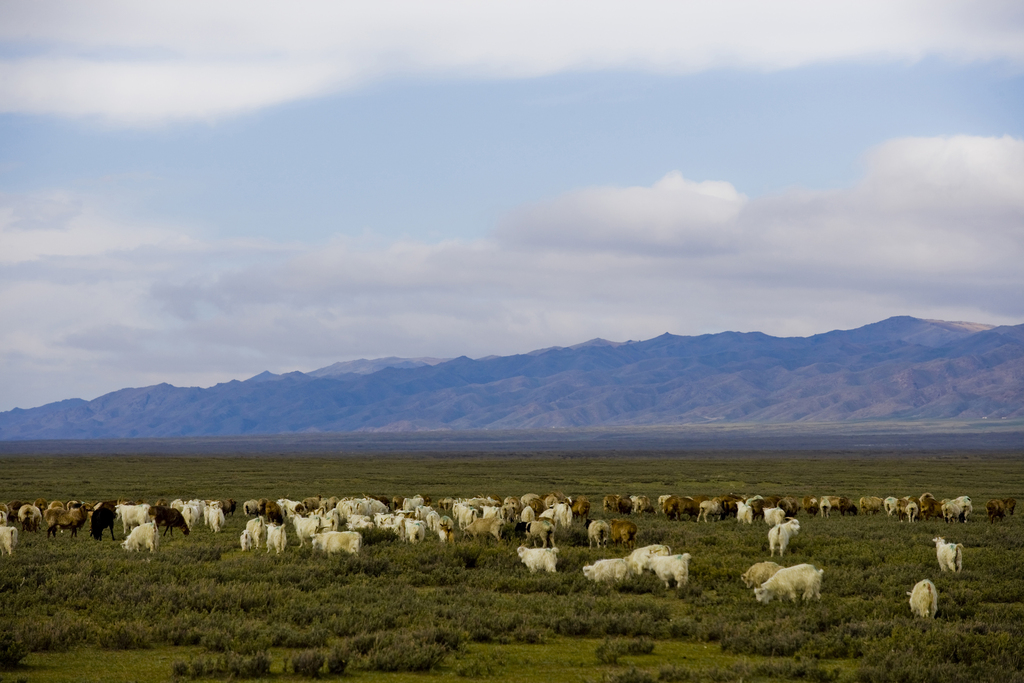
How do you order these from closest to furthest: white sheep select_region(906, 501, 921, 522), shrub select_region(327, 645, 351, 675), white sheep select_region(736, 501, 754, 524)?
shrub select_region(327, 645, 351, 675) → white sheep select_region(736, 501, 754, 524) → white sheep select_region(906, 501, 921, 522)

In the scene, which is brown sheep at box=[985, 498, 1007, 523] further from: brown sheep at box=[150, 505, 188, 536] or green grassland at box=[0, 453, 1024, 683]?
brown sheep at box=[150, 505, 188, 536]

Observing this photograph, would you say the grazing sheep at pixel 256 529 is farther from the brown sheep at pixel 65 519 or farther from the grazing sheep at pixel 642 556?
the grazing sheep at pixel 642 556

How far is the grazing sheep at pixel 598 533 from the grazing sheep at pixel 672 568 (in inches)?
164

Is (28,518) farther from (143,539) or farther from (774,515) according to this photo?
(774,515)

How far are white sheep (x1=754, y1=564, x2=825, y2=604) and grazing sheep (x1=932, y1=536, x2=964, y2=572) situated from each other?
4275 millimetres

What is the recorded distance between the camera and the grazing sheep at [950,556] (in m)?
18.8

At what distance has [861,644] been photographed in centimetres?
1377

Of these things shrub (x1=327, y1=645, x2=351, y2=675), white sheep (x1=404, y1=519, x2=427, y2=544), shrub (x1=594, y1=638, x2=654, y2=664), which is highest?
white sheep (x1=404, y1=519, x2=427, y2=544)

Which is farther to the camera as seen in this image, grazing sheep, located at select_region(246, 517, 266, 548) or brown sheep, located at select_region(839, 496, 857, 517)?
brown sheep, located at select_region(839, 496, 857, 517)

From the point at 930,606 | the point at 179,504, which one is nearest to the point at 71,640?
the point at 930,606

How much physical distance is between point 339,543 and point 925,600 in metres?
13.0

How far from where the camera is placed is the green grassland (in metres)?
12.6

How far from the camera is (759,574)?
17547 mm

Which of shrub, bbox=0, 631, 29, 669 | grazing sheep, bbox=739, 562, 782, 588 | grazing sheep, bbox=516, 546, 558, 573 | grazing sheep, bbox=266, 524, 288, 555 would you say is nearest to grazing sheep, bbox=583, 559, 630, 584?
grazing sheep, bbox=516, 546, 558, 573
